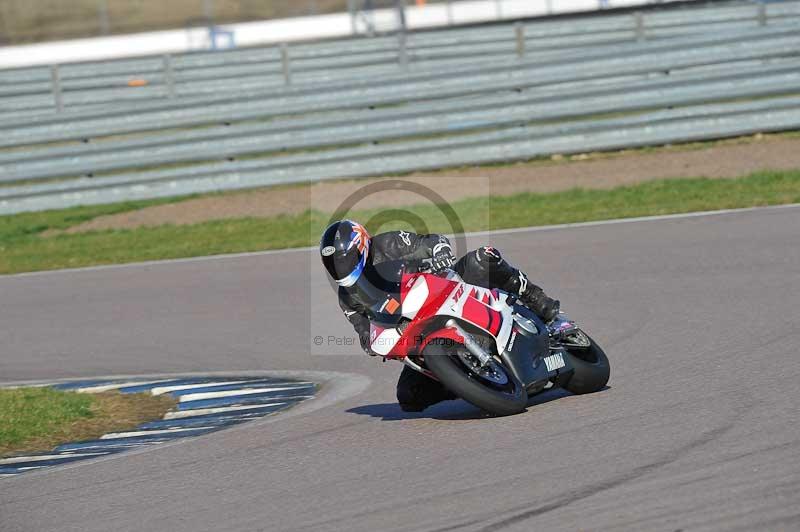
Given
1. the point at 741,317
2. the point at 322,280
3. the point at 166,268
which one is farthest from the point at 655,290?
the point at 166,268

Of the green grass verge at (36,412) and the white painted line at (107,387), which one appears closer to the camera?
the green grass verge at (36,412)

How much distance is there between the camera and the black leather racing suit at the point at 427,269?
6.33 meters

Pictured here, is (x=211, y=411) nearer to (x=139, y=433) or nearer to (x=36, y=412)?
(x=139, y=433)

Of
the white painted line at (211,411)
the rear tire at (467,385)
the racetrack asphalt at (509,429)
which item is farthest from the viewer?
the white painted line at (211,411)

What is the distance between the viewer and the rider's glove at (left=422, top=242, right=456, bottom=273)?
627 centimetres

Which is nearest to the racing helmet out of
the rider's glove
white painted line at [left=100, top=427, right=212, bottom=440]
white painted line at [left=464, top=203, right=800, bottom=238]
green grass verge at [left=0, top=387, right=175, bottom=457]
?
the rider's glove

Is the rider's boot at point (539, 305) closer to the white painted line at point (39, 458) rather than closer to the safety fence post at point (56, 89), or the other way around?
the white painted line at point (39, 458)

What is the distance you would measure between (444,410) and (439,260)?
118cm

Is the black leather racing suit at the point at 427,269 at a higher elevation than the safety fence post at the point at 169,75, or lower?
lower

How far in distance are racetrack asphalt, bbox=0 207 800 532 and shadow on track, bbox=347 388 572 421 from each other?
0.02 metres

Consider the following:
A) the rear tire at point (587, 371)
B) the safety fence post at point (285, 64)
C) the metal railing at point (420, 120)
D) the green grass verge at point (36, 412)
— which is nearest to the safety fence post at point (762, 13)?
the metal railing at point (420, 120)

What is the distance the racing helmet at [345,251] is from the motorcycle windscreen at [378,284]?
6 cm

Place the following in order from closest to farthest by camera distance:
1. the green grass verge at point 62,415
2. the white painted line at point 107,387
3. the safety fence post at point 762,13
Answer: the green grass verge at point 62,415 → the white painted line at point 107,387 → the safety fence post at point 762,13

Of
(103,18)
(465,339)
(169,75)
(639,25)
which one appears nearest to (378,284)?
(465,339)
